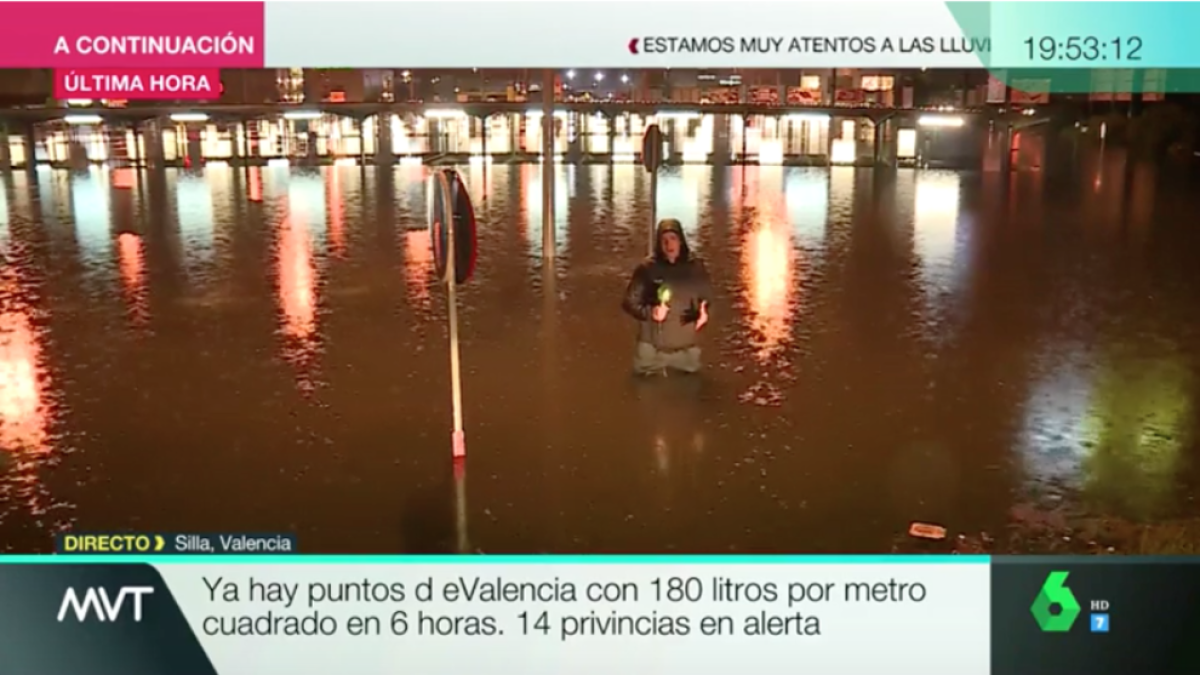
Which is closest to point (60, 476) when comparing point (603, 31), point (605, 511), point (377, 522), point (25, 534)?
point (25, 534)

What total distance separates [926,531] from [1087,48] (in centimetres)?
216

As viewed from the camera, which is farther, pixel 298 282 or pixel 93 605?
pixel 298 282

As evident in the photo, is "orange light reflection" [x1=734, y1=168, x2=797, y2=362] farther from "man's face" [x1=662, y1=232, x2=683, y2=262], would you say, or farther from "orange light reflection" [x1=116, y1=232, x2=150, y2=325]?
"orange light reflection" [x1=116, y1=232, x2=150, y2=325]

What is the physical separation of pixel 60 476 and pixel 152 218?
8047mm

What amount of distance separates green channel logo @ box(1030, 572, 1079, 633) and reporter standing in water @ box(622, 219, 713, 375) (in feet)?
11.6

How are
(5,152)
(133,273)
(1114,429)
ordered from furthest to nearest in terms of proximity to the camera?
(5,152) → (133,273) → (1114,429)

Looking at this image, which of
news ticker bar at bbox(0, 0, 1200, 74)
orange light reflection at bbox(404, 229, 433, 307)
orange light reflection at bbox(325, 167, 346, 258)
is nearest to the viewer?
news ticker bar at bbox(0, 0, 1200, 74)

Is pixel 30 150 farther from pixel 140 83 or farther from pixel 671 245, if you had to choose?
pixel 140 83

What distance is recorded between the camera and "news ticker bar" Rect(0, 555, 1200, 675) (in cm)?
144

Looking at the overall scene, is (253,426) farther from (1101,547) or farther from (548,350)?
(1101,547)

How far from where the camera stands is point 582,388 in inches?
200

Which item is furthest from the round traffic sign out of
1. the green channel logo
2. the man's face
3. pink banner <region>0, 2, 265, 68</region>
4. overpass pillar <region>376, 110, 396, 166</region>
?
overpass pillar <region>376, 110, 396, 166</region>

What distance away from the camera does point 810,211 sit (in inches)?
470
